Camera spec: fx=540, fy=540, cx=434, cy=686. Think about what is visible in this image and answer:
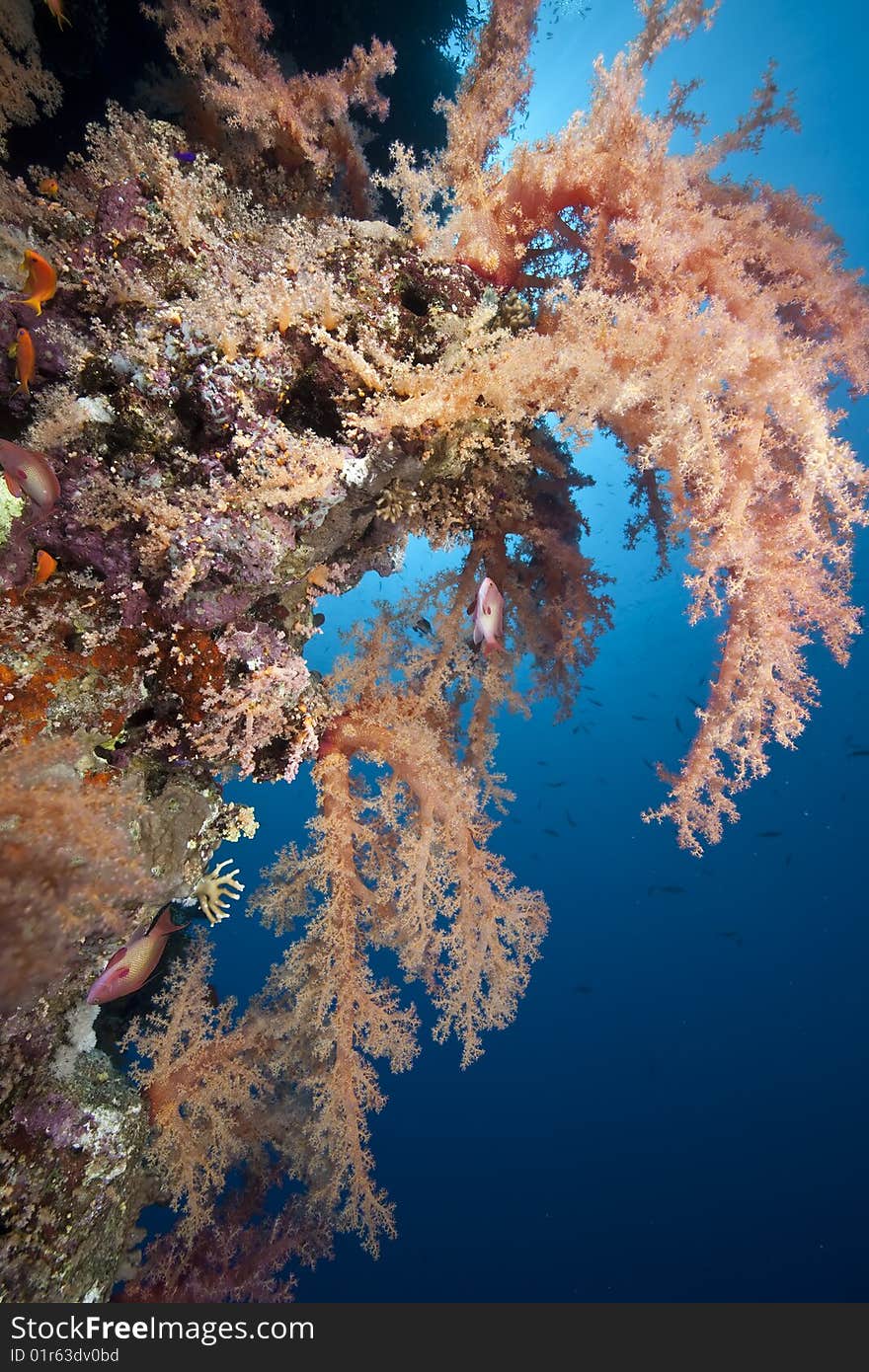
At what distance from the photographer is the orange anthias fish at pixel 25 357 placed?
2.26 meters

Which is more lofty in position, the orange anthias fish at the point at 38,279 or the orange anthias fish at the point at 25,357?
the orange anthias fish at the point at 38,279

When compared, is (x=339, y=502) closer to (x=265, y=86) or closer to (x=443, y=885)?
(x=443, y=885)

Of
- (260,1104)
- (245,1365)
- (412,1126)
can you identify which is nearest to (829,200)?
(260,1104)

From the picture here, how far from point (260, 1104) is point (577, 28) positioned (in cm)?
2286

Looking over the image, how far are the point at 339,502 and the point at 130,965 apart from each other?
2.62m

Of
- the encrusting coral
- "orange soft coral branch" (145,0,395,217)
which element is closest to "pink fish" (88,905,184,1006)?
the encrusting coral

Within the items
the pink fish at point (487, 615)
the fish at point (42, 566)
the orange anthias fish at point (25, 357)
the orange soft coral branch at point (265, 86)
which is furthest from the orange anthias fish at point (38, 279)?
the orange soft coral branch at point (265, 86)

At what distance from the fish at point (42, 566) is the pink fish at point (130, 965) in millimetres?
1751

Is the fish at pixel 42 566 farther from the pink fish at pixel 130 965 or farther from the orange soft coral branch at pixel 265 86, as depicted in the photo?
the orange soft coral branch at pixel 265 86

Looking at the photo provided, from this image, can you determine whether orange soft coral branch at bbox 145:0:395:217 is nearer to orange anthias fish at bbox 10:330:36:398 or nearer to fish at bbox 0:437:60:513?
orange anthias fish at bbox 10:330:36:398

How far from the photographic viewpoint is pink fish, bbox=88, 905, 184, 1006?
257cm

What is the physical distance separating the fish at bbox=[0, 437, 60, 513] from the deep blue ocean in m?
11.8

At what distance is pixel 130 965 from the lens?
8.64ft

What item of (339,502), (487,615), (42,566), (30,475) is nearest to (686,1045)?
(487,615)
